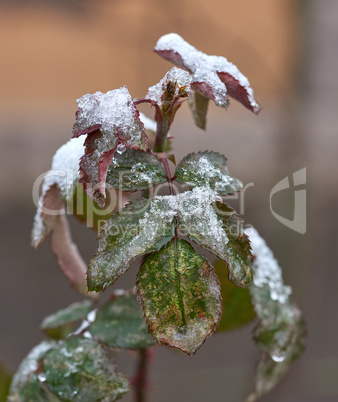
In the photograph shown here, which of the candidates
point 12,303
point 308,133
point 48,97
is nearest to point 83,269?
point 308,133

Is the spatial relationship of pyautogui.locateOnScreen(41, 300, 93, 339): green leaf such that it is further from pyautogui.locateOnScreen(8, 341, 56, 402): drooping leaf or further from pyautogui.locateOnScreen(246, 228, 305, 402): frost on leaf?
pyautogui.locateOnScreen(246, 228, 305, 402): frost on leaf

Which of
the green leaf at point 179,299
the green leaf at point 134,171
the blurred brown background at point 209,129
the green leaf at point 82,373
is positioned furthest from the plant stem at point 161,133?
the blurred brown background at point 209,129

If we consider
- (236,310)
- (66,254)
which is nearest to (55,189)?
(66,254)

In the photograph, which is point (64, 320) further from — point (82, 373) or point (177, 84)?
point (177, 84)

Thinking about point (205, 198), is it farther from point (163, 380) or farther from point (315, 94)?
point (163, 380)

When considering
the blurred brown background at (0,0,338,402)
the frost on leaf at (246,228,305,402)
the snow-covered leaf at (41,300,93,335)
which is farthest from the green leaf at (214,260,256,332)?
the blurred brown background at (0,0,338,402)

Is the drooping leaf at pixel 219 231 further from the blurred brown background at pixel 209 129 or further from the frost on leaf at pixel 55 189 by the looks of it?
the blurred brown background at pixel 209 129
